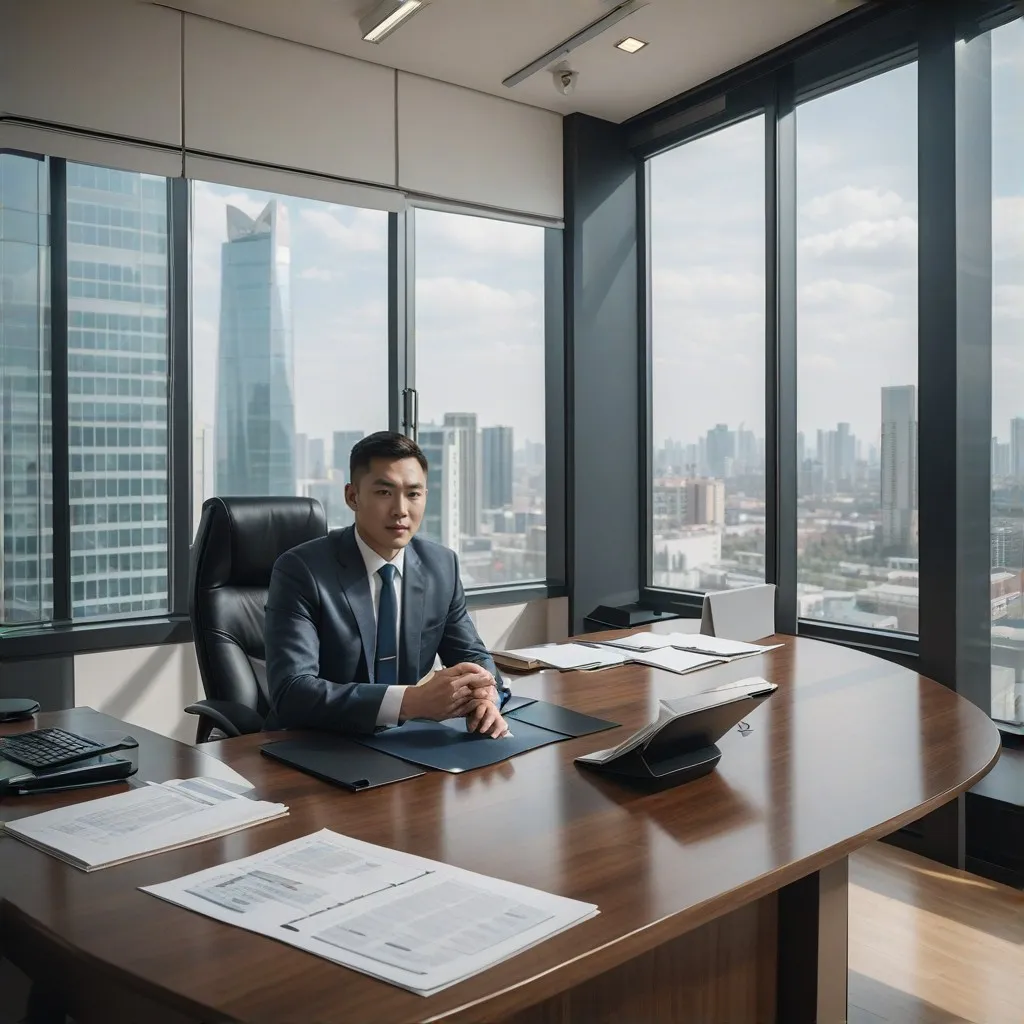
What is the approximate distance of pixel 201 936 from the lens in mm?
1023

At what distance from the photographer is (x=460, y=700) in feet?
5.94

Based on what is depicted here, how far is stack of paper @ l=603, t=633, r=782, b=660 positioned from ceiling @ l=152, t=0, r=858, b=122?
224 cm

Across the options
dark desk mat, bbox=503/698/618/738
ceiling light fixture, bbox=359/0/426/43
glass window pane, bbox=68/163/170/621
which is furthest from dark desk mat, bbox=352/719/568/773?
ceiling light fixture, bbox=359/0/426/43

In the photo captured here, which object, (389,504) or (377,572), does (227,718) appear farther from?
(389,504)

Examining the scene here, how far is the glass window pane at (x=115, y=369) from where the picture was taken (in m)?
3.41

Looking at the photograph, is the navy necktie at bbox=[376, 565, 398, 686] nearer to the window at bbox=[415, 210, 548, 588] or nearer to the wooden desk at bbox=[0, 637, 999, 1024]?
the wooden desk at bbox=[0, 637, 999, 1024]

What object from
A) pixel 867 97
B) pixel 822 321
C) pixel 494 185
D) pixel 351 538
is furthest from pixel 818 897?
pixel 494 185

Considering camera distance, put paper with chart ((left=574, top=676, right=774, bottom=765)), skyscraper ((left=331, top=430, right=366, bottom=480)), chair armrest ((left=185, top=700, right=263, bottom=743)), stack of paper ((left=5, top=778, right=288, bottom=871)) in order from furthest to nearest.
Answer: skyscraper ((left=331, top=430, right=366, bottom=480))
chair armrest ((left=185, top=700, right=263, bottom=743))
paper with chart ((left=574, top=676, right=774, bottom=765))
stack of paper ((left=5, top=778, right=288, bottom=871))

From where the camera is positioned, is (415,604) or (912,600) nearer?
(415,604)

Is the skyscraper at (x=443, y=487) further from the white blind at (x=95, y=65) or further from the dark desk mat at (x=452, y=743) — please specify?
the dark desk mat at (x=452, y=743)

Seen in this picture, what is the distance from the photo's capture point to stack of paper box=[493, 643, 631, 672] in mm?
2480

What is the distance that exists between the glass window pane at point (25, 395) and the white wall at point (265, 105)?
31 cm

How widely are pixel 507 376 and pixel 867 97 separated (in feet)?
6.23

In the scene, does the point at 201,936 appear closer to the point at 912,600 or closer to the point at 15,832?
the point at 15,832
